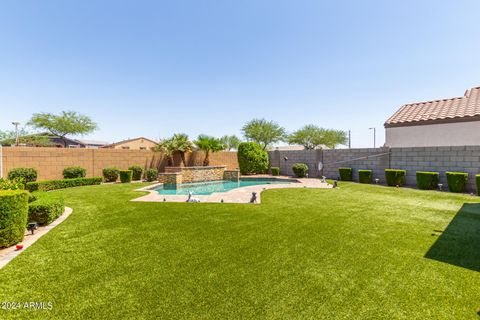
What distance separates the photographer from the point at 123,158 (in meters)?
18.1

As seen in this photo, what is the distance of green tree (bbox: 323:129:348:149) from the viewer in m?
47.1

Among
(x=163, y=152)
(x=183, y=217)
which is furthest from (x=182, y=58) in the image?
(x=183, y=217)

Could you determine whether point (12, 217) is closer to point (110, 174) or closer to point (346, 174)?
point (110, 174)

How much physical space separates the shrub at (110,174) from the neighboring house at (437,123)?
2041 centimetres

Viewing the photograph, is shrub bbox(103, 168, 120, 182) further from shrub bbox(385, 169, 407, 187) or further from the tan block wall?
shrub bbox(385, 169, 407, 187)

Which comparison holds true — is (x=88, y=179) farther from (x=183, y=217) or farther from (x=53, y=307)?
(x=53, y=307)

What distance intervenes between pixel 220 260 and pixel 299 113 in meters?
27.7

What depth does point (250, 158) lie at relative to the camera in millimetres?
21391

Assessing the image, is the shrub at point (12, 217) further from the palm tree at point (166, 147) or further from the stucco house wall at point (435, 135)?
the stucco house wall at point (435, 135)

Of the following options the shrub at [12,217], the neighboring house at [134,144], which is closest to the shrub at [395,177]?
the shrub at [12,217]

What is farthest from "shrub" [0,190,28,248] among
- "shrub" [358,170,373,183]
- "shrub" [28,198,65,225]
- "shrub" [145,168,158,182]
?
"shrub" [358,170,373,183]

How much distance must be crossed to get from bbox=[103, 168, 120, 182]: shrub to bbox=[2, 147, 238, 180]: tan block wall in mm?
869

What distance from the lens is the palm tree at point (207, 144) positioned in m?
21.3

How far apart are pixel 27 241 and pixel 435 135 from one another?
19198 mm
